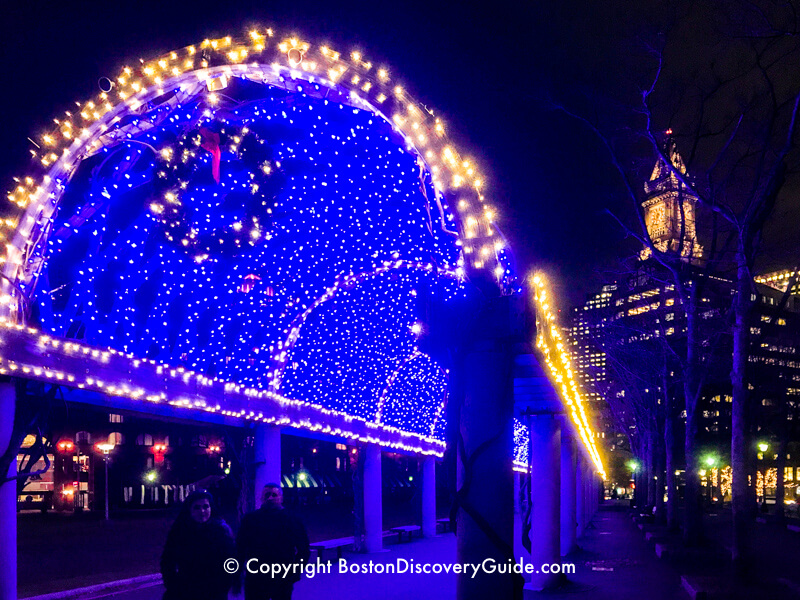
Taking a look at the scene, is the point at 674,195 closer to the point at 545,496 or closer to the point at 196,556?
the point at 545,496

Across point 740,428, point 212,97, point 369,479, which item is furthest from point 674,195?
point 212,97

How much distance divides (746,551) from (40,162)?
12.4 m

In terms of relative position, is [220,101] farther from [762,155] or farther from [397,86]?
[762,155]

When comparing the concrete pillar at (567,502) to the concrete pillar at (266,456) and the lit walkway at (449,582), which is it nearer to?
the lit walkway at (449,582)

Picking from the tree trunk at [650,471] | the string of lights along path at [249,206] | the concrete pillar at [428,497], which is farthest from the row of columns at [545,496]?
the tree trunk at [650,471]

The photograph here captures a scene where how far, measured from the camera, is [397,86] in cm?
643

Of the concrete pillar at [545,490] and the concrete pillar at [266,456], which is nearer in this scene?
the concrete pillar at [266,456]

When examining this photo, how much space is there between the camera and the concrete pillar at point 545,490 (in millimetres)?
13766

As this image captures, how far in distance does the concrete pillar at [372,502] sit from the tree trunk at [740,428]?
8.43 metres

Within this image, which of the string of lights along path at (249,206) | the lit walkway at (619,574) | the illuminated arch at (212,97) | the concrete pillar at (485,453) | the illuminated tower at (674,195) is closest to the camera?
the illuminated arch at (212,97)

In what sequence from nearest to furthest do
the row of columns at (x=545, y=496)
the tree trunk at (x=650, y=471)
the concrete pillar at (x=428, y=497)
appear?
the row of columns at (x=545, y=496) < the concrete pillar at (x=428, y=497) < the tree trunk at (x=650, y=471)

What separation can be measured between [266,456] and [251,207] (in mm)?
4792

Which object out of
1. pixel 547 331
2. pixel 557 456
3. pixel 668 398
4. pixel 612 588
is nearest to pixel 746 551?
pixel 612 588

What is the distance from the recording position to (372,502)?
19141 mm
